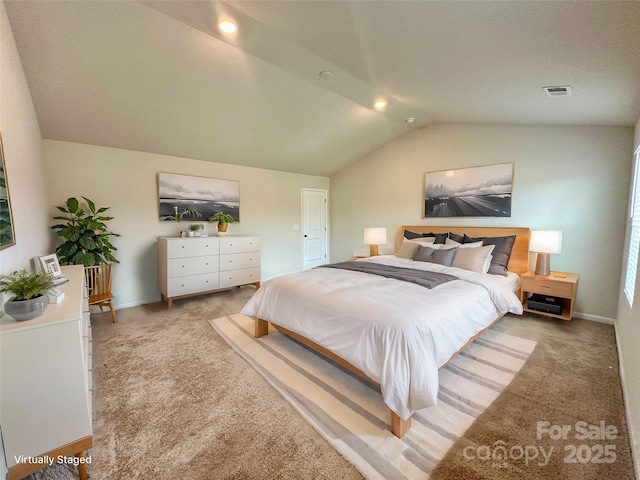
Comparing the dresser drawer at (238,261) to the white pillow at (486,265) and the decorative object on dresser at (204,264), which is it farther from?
the white pillow at (486,265)

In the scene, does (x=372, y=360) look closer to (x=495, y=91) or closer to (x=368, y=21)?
(x=368, y=21)

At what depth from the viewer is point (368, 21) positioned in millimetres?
1772

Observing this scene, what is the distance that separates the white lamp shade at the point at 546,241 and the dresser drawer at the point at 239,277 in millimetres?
4074

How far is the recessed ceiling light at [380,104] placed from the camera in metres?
3.36

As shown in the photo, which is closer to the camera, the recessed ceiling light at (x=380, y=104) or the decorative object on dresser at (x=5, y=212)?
the decorative object on dresser at (x=5, y=212)

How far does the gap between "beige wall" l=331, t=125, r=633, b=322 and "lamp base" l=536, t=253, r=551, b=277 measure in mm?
341

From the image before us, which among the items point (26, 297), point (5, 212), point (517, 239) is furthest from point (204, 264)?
point (517, 239)

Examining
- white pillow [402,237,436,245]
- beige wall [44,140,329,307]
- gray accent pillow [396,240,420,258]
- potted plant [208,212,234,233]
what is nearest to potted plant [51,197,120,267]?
beige wall [44,140,329,307]

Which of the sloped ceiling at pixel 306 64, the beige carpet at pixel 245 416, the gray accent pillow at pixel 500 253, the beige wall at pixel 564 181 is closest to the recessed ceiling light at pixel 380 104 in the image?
the sloped ceiling at pixel 306 64

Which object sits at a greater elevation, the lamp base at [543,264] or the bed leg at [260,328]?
the lamp base at [543,264]

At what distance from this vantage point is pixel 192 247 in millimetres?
3990

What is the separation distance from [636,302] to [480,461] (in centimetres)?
165

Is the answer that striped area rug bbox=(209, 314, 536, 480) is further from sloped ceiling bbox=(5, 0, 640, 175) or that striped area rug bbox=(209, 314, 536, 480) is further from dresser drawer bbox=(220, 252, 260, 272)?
sloped ceiling bbox=(5, 0, 640, 175)

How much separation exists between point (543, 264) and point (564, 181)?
1086 millimetres
